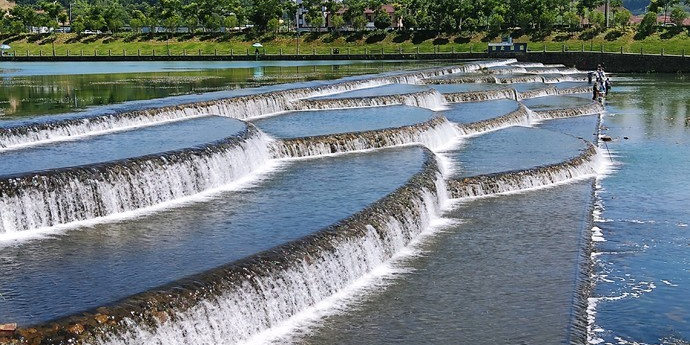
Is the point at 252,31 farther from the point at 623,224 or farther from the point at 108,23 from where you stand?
the point at 623,224

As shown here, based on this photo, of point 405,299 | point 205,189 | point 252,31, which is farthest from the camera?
point 252,31

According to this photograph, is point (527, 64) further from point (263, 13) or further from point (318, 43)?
point (263, 13)

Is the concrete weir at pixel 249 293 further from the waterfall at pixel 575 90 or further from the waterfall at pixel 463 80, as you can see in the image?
the waterfall at pixel 575 90

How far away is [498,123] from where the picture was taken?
33.8m

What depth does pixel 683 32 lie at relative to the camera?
295 feet

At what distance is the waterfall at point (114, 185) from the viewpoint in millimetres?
16797

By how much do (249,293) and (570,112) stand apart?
3017 cm

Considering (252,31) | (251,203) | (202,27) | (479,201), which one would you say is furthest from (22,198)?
(202,27)

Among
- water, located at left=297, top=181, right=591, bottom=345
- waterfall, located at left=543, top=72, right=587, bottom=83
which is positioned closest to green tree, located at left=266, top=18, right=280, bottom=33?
waterfall, located at left=543, top=72, right=587, bottom=83

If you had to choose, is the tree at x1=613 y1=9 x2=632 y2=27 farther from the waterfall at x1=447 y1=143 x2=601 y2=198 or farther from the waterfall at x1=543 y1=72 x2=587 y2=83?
the waterfall at x1=447 y1=143 x2=601 y2=198

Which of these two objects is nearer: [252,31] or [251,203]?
[251,203]

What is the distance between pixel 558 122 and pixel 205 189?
21259 millimetres

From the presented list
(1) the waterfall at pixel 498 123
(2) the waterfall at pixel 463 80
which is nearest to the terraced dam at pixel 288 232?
(1) the waterfall at pixel 498 123

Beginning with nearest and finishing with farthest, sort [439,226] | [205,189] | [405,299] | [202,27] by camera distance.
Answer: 1. [405,299]
2. [439,226]
3. [205,189]
4. [202,27]
